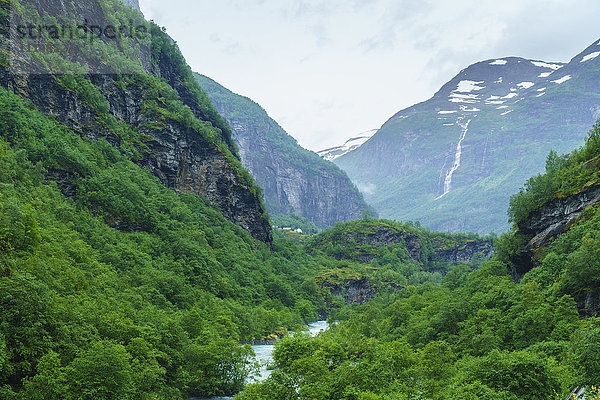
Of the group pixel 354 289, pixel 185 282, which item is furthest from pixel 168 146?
pixel 354 289

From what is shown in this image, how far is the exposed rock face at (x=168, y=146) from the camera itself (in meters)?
87.8

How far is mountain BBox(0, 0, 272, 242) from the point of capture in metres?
89.3

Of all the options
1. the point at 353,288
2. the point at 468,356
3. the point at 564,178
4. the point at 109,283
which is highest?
the point at 109,283

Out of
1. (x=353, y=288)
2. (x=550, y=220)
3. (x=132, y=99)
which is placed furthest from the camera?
(x=353, y=288)

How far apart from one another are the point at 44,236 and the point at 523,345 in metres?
60.4

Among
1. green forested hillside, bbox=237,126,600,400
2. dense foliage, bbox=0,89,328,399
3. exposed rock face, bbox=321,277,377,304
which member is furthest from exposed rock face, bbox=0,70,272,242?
green forested hillside, bbox=237,126,600,400

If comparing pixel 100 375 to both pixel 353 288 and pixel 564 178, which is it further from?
pixel 353 288

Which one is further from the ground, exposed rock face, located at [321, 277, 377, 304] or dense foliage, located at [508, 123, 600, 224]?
dense foliage, located at [508, 123, 600, 224]

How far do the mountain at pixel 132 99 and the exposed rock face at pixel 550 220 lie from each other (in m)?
92.3

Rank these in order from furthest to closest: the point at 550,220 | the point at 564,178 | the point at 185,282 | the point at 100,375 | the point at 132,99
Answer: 1. the point at 132,99
2. the point at 185,282
3. the point at 564,178
4. the point at 550,220
5. the point at 100,375

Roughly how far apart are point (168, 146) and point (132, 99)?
18188 mm

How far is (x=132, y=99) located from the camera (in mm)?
120625

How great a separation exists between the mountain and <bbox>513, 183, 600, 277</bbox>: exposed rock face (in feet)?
303

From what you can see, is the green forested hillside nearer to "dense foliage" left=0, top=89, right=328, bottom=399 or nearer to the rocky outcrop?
"dense foliage" left=0, top=89, right=328, bottom=399
